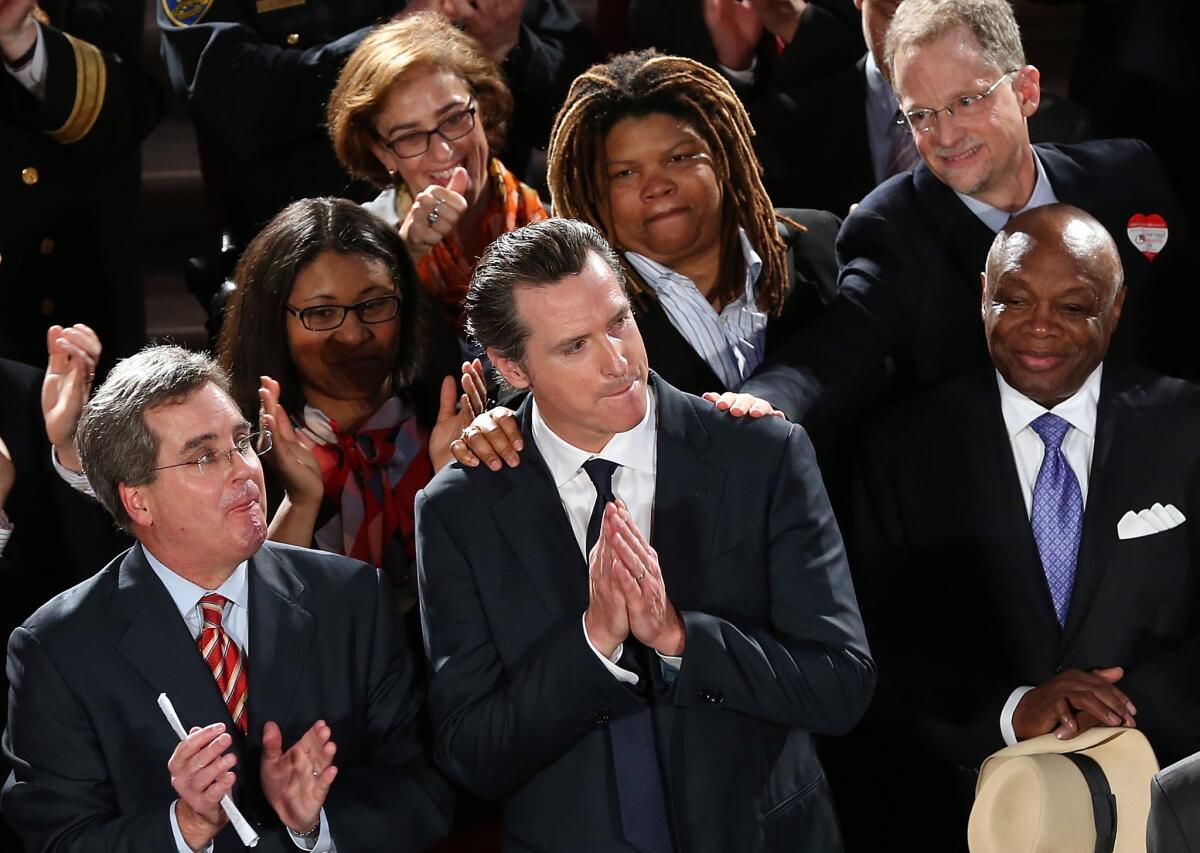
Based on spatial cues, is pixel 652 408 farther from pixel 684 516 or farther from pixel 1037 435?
pixel 1037 435

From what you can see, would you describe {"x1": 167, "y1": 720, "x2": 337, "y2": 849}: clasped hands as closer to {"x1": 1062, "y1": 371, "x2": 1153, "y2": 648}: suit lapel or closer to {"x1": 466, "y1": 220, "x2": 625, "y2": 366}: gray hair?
{"x1": 466, "y1": 220, "x2": 625, "y2": 366}: gray hair

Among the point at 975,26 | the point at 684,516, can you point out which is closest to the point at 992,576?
the point at 684,516

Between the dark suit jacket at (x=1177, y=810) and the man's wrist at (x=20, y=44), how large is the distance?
2649 mm

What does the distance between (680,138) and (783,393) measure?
1.76 ft

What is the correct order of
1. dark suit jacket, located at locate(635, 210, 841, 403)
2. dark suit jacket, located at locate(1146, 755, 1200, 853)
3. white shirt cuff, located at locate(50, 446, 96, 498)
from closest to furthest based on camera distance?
dark suit jacket, located at locate(1146, 755, 1200, 853) → white shirt cuff, located at locate(50, 446, 96, 498) → dark suit jacket, located at locate(635, 210, 841, 403)

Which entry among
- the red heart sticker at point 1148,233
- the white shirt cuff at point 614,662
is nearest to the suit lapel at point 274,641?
the white shirt cuff at point 614,662

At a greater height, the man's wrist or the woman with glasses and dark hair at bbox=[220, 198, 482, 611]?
the man's wrist

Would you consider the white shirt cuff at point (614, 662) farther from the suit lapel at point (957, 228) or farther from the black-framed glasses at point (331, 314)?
the suit lapel at point (957, 228)

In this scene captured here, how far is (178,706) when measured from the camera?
263 cm

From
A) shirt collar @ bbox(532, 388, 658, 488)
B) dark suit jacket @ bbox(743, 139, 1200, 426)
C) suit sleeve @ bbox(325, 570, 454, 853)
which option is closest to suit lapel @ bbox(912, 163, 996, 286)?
dark suit jacket @ bbox(743, 139, 1200, 426)

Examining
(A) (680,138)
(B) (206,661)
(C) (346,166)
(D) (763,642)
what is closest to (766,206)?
(A) (680,138)

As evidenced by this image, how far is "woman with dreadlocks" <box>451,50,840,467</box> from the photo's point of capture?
11.0 ft

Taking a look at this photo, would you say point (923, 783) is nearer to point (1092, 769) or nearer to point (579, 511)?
point (1092, 769)

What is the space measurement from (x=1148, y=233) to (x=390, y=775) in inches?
66.0
